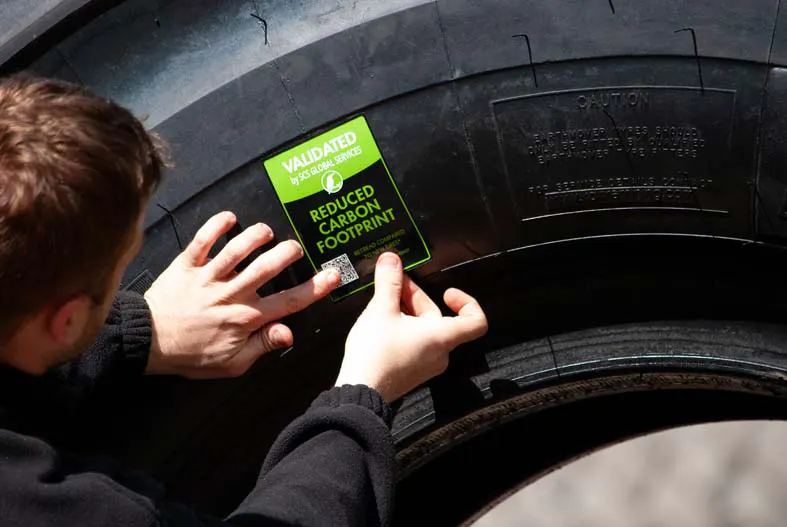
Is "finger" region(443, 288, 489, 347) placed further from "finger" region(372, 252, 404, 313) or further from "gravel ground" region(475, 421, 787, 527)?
"gravel ground" region(475, 421, 787, 527)

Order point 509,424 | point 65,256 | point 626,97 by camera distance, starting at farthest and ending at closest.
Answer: point 509,424
point 626,97
point 65,256

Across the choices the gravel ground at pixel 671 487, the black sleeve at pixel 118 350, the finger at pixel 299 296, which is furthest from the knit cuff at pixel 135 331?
the gravel ground at pixel 671 487

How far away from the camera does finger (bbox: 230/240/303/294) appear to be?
1.04 meters

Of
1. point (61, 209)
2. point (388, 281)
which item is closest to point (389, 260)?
point (388, 281)

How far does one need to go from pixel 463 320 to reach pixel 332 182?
0.60 feet

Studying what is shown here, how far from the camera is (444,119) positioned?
1.04m

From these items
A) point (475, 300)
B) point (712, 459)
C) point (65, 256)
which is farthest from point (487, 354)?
point (712, 459)

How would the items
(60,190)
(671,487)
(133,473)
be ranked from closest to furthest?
(60,190) → (133,473) → (671,487)

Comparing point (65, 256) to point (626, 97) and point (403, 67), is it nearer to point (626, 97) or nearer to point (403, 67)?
point (403, 67)

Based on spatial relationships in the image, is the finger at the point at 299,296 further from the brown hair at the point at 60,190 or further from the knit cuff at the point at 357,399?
the brown hair at the point at 60,190

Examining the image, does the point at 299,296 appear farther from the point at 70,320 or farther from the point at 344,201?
the point at 70,320

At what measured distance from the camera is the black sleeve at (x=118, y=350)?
1.02 metres

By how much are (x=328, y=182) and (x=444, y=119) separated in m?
0.13

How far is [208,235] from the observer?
1.04m
